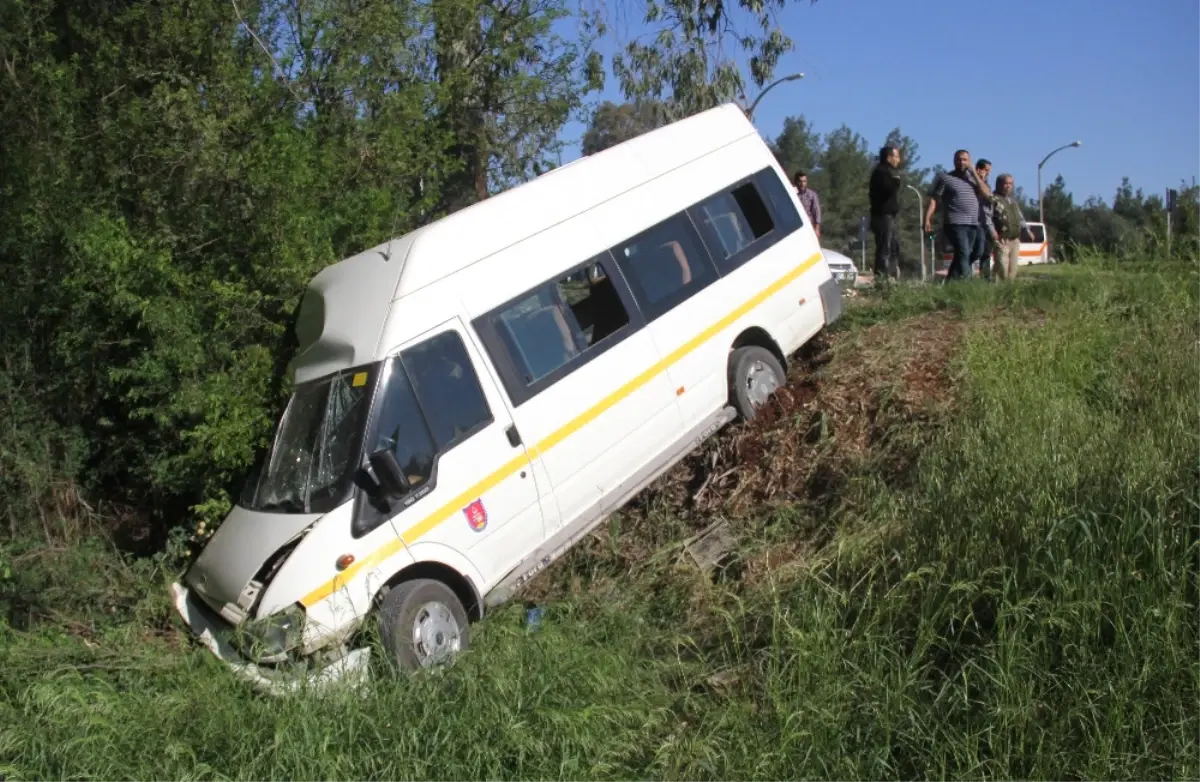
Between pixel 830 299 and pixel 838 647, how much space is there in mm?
5029

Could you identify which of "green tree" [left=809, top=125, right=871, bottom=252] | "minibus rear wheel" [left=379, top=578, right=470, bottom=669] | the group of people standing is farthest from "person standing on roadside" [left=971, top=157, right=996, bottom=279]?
"green tree" [left=809, top=125, right=871, bottom=252]

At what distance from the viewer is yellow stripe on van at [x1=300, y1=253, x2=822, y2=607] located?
6281 mm

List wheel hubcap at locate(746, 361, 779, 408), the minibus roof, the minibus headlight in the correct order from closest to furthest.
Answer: the minibus headlight
the minibus roof
wheel hubcap at locate(746, 361, 779, 408)

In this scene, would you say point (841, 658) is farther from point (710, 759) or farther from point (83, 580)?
point (83, 580)

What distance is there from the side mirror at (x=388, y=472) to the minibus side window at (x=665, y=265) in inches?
102

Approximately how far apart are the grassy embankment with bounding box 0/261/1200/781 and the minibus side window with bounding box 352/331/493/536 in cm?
108

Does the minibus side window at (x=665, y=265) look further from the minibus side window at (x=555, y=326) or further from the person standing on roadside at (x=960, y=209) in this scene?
the person standing on roadside at (x=960, y=209)

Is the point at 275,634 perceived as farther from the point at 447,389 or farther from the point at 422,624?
the point at 447,389

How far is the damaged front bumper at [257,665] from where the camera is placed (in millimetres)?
5750

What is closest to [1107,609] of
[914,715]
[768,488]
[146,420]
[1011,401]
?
[914,715]

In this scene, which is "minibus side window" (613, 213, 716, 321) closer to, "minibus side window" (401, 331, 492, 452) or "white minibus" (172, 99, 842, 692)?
"white minibus" (172, 99, 842, 692)

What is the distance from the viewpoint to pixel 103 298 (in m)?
9.00

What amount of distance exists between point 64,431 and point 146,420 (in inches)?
34.0

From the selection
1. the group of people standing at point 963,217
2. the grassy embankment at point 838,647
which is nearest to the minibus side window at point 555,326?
the grassy embankment at point 838,647
